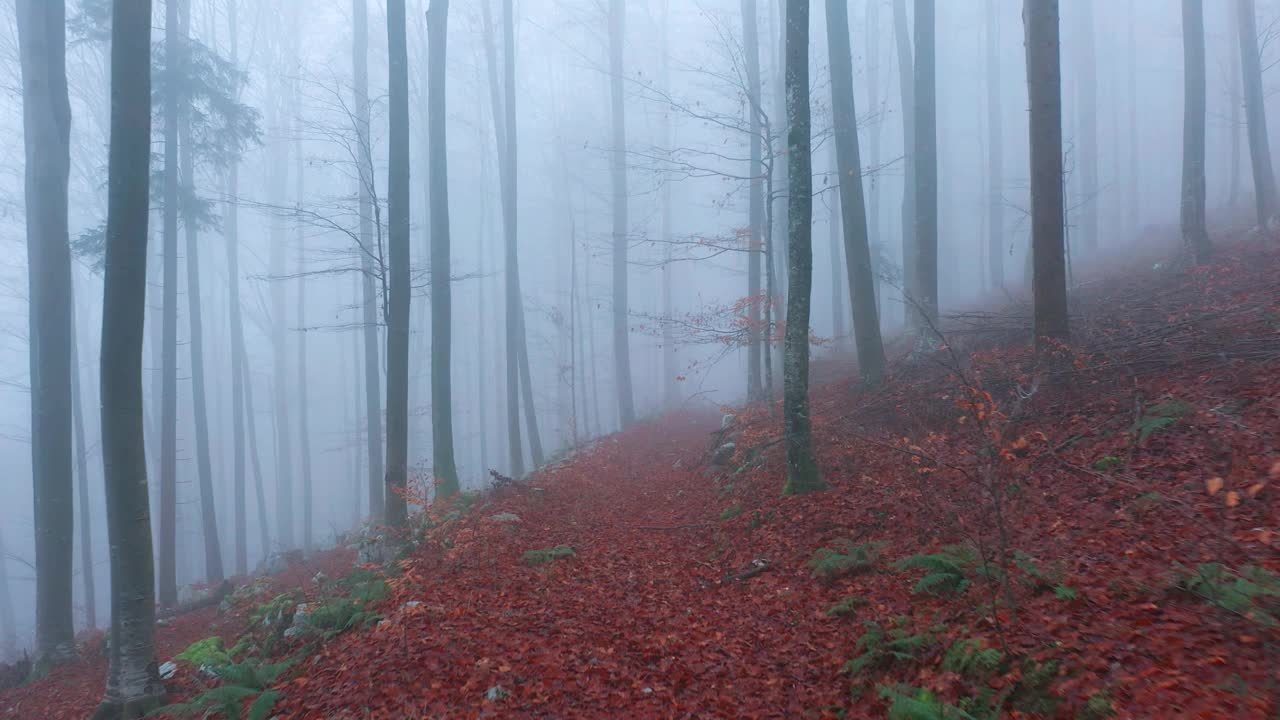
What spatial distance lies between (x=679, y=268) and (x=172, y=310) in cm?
4248

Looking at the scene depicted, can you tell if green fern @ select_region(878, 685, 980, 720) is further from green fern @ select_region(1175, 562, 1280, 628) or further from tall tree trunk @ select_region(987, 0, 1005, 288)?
tall tree trunk @ select_region(987, 0, 1005, 288)

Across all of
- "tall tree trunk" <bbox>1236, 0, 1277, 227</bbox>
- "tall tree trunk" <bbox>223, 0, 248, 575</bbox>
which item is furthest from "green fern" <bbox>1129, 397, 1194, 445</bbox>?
"tall tree trunk" <bbox>223, 0, 248, 575</bbox>

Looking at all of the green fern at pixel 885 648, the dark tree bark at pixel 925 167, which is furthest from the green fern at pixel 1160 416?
the dark tree bark at pixel 925 167

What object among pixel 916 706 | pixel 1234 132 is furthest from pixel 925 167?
pixel 1234 132

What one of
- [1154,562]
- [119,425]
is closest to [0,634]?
[119,425]

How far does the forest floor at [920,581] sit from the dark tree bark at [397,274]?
121 centimetres

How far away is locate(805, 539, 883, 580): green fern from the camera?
235 inches

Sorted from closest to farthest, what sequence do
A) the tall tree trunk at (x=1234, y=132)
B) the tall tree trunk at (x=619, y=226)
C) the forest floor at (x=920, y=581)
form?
1. the forest floor at (x=920, y=581)
2. the tall tree trunk at (x=1234, y=132)
3. the tall tree trunk at (x=619, y=226)

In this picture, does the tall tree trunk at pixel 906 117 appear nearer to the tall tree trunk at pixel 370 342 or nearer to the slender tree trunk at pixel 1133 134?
the tall tree trunk at pixel 370 342

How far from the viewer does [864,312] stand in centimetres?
1224

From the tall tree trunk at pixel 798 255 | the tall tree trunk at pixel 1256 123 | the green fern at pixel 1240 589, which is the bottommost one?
the green fern at pixel 1240 589

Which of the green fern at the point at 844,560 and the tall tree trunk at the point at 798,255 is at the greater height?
the tall tree trunk at the point at 798,255

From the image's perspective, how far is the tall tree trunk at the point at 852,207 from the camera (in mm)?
12219

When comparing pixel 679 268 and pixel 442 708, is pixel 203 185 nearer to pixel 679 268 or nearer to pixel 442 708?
pixel 442 708
